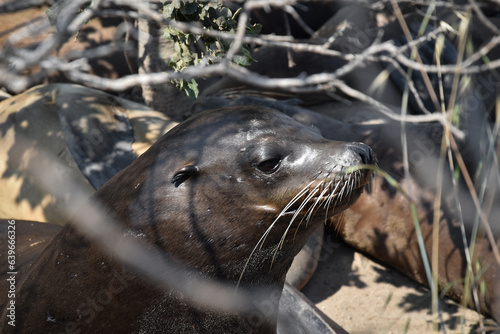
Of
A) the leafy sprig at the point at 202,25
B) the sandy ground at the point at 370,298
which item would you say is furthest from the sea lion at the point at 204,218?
the sandy ground at the point at 370,298

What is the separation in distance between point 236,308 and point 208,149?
671 millimetres

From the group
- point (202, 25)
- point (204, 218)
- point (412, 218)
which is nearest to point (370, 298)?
point (412, 218)

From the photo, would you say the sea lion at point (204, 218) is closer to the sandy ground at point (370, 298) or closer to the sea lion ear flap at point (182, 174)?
the sea lion ear flap at point (182, 174)

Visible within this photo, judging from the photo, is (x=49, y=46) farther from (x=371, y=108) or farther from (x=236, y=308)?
(x=371, y=108)

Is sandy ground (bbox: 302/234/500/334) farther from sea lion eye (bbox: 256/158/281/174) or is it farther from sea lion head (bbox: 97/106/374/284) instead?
sea lion eye (bbox: 256/158/281/174)

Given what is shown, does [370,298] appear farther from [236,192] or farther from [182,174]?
[182,174]

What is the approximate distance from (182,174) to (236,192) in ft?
0.76

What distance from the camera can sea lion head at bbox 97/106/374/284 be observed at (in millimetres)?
2275

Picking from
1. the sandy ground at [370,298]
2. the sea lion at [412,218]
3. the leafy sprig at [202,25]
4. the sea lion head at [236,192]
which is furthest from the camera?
the sea lion at [412,218]

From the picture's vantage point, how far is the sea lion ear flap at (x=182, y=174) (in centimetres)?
229

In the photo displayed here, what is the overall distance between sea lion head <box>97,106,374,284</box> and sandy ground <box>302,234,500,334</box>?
213cm

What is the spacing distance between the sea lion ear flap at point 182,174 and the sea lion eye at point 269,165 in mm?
261

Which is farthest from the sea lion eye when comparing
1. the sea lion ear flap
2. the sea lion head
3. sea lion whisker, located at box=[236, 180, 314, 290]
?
the sea lion ear flap

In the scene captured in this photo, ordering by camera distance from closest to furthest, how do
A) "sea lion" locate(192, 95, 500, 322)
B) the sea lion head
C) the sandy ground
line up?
the sea lion head → the sandy ground → "sea lion" locate(192, 95, 500, 322)
